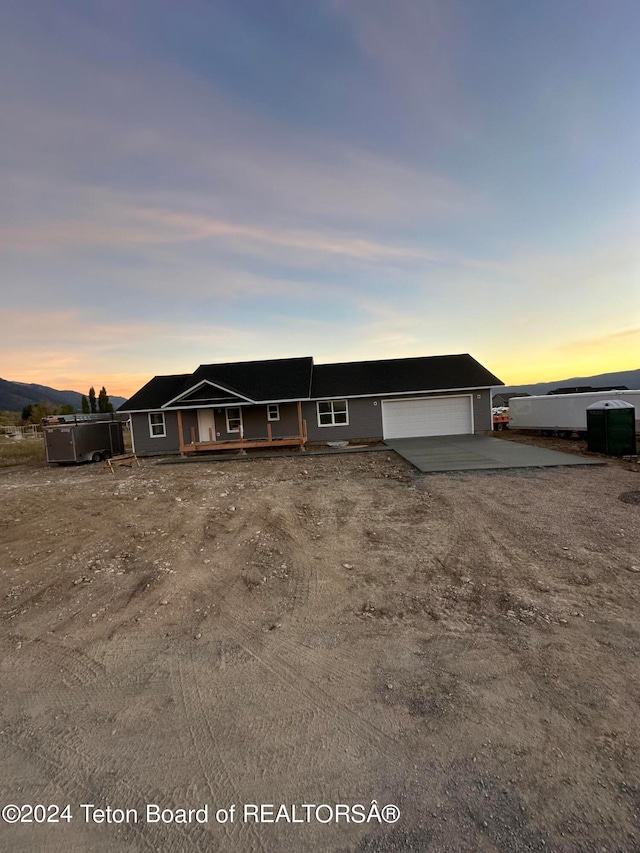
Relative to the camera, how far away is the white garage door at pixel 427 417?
67.3ft

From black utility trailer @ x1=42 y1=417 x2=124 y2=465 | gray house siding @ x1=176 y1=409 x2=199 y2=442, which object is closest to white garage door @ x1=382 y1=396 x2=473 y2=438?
gray house siding @ x1=176 y1=409 x2=199 y2=442

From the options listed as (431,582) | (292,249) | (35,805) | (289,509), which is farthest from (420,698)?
(292,249)

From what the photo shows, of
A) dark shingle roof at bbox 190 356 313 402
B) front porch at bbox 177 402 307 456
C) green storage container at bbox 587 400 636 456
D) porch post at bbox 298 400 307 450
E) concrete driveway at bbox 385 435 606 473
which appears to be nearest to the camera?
concrete driveway at bbox 385 435 606 473

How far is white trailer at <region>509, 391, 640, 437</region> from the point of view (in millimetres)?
17969

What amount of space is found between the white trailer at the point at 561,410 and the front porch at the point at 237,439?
12.5 meters

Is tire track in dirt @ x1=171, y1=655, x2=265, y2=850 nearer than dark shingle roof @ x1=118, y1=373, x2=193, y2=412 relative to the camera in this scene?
Yes

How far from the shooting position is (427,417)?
2058cm

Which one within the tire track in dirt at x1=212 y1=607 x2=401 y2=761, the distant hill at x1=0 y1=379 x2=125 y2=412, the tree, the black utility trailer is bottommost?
the tire track in dirt at x1=212 y1=607 x2=401 y2=761

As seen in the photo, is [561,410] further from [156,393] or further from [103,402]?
[103,402]

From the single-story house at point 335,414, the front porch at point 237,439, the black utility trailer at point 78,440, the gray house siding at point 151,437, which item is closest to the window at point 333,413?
the single-story house at point 335,414

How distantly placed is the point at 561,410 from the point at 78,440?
2340cm

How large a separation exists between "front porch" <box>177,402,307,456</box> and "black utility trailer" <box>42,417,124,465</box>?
408 centimetres

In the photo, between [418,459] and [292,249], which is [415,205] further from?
[418,459]

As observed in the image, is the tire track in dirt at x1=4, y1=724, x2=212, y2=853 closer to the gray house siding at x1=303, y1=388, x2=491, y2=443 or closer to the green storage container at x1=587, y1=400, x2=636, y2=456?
the green storage container at x1=587, y1=400, x2=636, y2=456
